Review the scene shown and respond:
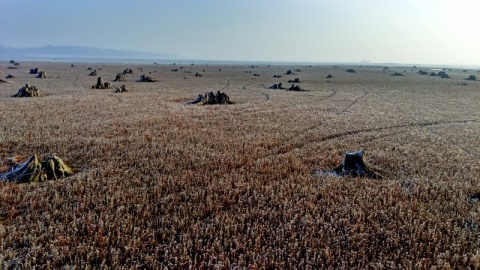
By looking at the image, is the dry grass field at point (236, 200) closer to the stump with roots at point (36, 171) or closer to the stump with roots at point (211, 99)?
the stump with roots at point (36, 171)

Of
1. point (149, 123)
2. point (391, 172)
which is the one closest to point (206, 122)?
point (149, 123)

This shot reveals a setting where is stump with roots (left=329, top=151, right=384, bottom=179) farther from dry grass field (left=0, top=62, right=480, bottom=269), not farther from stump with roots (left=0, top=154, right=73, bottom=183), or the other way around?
stump with roots (left=0, top=154, right=73, bottom=183)

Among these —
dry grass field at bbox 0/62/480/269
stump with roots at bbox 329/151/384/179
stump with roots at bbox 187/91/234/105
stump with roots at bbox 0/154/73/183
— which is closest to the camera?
dry grass field at bbox 0/62/480/269

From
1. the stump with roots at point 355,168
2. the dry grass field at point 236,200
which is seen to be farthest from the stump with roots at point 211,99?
the stump with roots at point 355,168

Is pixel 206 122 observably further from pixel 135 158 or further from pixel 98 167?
pixel 98 167

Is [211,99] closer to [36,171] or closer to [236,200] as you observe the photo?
[36,171]

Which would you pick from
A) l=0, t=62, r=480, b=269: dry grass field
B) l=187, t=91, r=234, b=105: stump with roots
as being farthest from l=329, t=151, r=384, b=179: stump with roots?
l=187, t=91, r=234, b=105: stump with roots
